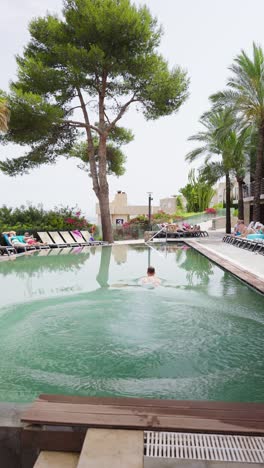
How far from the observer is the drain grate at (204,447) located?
6.51ft

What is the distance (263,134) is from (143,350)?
19.0 m

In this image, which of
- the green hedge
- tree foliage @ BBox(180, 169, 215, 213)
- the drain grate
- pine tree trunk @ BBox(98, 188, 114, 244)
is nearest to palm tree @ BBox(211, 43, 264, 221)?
pine tree trunk @ BBox(98, 188, 114, 244)

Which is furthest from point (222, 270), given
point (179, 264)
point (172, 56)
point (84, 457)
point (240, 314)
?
point (172, 56)

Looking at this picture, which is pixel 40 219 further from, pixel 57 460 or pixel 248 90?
pixel 57 460

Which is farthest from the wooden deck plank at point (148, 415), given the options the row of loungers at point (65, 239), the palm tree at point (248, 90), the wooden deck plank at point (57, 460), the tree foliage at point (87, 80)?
the palm tree at point (248, 90)

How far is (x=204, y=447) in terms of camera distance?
2.06 metres

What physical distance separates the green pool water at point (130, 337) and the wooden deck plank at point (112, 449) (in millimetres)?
1557

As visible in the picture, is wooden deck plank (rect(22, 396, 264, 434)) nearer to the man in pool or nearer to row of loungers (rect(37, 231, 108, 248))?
the man in pool

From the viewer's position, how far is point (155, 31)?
2208 cm

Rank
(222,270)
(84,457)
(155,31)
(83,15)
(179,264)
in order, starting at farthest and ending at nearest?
1. (155,31)
2. (83,15)
3. (179,264)
4. (222,270)
5. (84,457)

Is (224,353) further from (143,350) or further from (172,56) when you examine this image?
(172,56)

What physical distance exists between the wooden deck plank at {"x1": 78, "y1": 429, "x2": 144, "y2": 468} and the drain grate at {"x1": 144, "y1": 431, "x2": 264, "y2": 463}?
2.2 inches

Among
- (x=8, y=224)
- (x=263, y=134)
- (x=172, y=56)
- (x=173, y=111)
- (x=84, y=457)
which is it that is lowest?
(x=84, y=457)

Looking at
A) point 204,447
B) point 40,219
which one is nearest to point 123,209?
point 40,219
